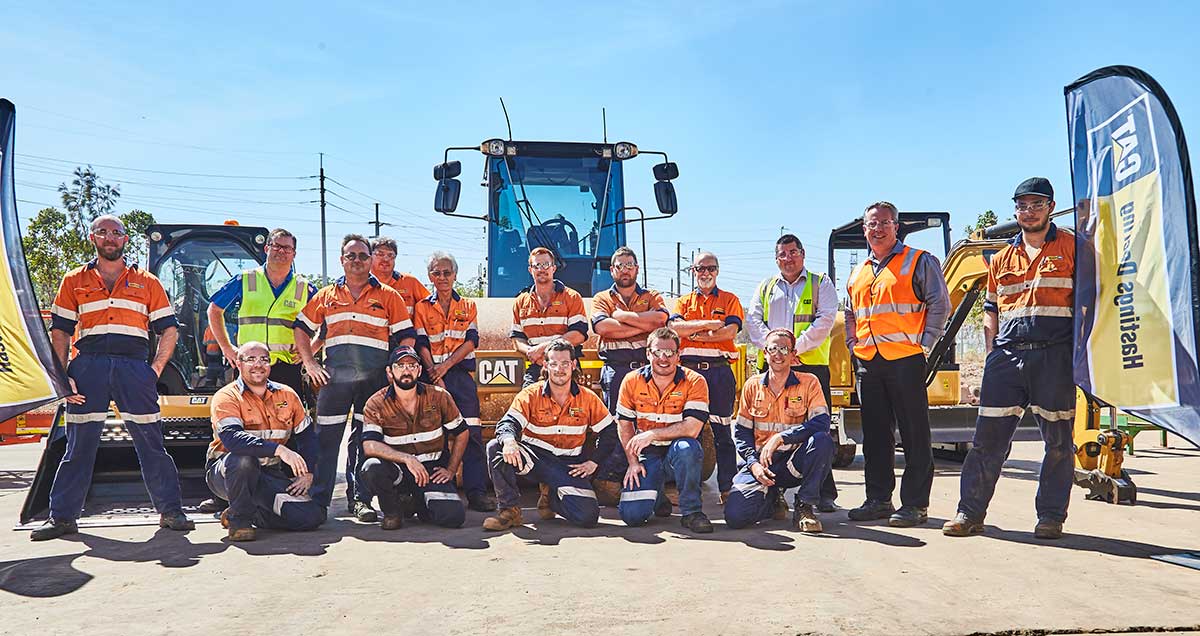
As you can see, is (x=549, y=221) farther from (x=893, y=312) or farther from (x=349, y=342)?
(x=893, y=312)

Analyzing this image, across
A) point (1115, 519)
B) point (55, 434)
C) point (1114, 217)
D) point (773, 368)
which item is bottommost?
point (1115, 519)

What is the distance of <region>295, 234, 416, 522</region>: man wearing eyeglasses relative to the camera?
21.2 feet

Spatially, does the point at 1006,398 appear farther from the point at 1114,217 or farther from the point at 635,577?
the point at 635,577

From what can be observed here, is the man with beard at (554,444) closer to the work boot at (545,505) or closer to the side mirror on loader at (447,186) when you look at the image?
the work boot at (545,505)

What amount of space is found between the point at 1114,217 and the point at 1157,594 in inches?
84.7

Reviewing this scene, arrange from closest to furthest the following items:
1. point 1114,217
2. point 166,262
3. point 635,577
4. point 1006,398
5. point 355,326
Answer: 1. point 635,577
2. point 1114,217
3. point 1006,398
4. point 355,326
5. point 166,262

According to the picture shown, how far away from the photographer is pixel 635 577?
15.3ft

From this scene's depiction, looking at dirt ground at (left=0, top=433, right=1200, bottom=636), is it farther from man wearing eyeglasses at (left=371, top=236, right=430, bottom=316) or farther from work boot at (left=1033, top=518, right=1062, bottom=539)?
man wearing eyeglasses at (left=371, top=236, right=430, bottom=316)

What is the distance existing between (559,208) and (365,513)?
12.0 ft

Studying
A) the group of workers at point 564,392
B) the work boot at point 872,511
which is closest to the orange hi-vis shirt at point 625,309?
the group of workers at point 564,392

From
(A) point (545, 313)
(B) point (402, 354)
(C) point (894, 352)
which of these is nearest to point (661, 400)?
(A) point (545, 313)

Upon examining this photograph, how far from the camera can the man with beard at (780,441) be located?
5.99 metres

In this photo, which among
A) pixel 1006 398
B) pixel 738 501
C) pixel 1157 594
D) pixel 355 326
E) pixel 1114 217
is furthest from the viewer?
pixel 355 326

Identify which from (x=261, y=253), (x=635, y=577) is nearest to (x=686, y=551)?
(x=635, y=577)
